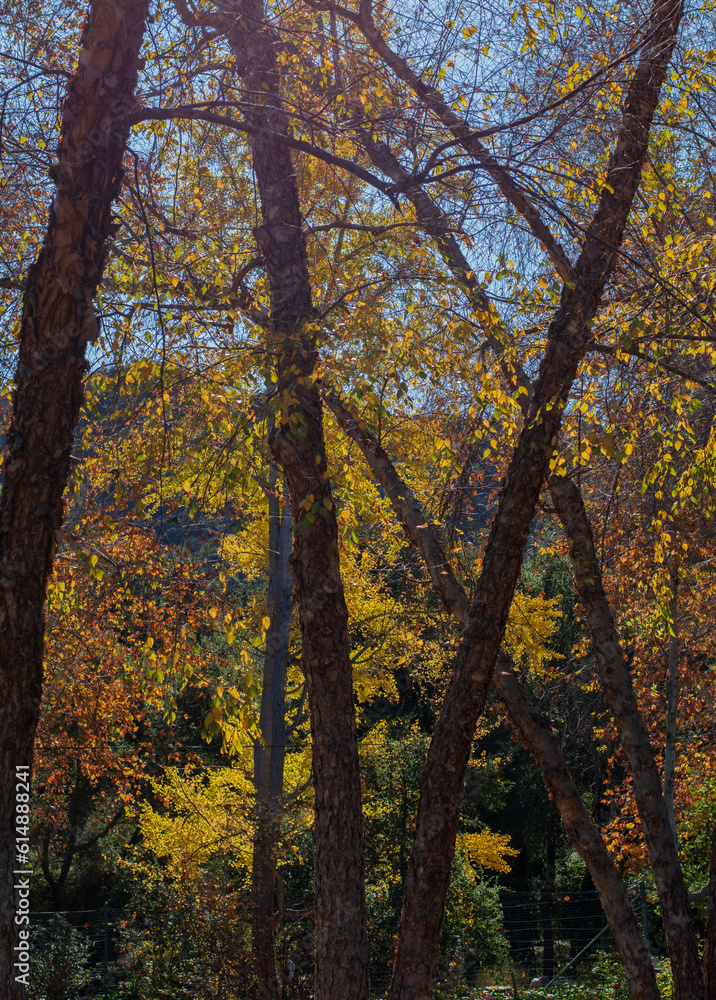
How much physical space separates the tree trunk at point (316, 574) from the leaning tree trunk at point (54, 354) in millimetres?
710

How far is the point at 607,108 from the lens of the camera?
16.0 ft

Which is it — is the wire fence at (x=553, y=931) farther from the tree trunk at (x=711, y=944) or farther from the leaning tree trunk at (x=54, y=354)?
the leaning tree trunk at (x=54, y=354)

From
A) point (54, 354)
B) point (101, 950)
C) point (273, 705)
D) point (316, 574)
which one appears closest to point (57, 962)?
point (101, 950)

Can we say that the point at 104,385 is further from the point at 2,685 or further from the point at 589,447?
the point at 589,447

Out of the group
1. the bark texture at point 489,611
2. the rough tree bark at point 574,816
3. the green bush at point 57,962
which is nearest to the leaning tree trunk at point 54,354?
the bark texture at point 489,611

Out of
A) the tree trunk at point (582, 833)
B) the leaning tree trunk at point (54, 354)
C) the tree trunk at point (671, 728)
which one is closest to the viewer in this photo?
the leaning tree trunk at point (54, 354)

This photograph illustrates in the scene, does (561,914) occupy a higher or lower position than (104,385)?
lower

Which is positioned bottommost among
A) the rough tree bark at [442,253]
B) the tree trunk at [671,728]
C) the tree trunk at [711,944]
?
the tree trunk at [711,944]

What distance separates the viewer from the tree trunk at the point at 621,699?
16.8ft

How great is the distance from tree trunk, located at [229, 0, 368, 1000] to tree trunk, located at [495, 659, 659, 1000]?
1.18 m

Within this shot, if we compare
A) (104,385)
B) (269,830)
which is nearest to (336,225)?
(104,385)

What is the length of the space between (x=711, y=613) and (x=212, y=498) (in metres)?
5.73

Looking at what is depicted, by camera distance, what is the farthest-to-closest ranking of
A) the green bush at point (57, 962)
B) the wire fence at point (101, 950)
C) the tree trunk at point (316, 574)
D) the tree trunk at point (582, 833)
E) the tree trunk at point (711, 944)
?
the wire fence at point (101, 950) < the green bush at point (57, 962) < the tree trunk at point (582, 833) < the tree trunk at point (711, 944) < the tree trunk at point (316, 574)

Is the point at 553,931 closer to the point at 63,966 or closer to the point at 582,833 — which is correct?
the point at 63,966
